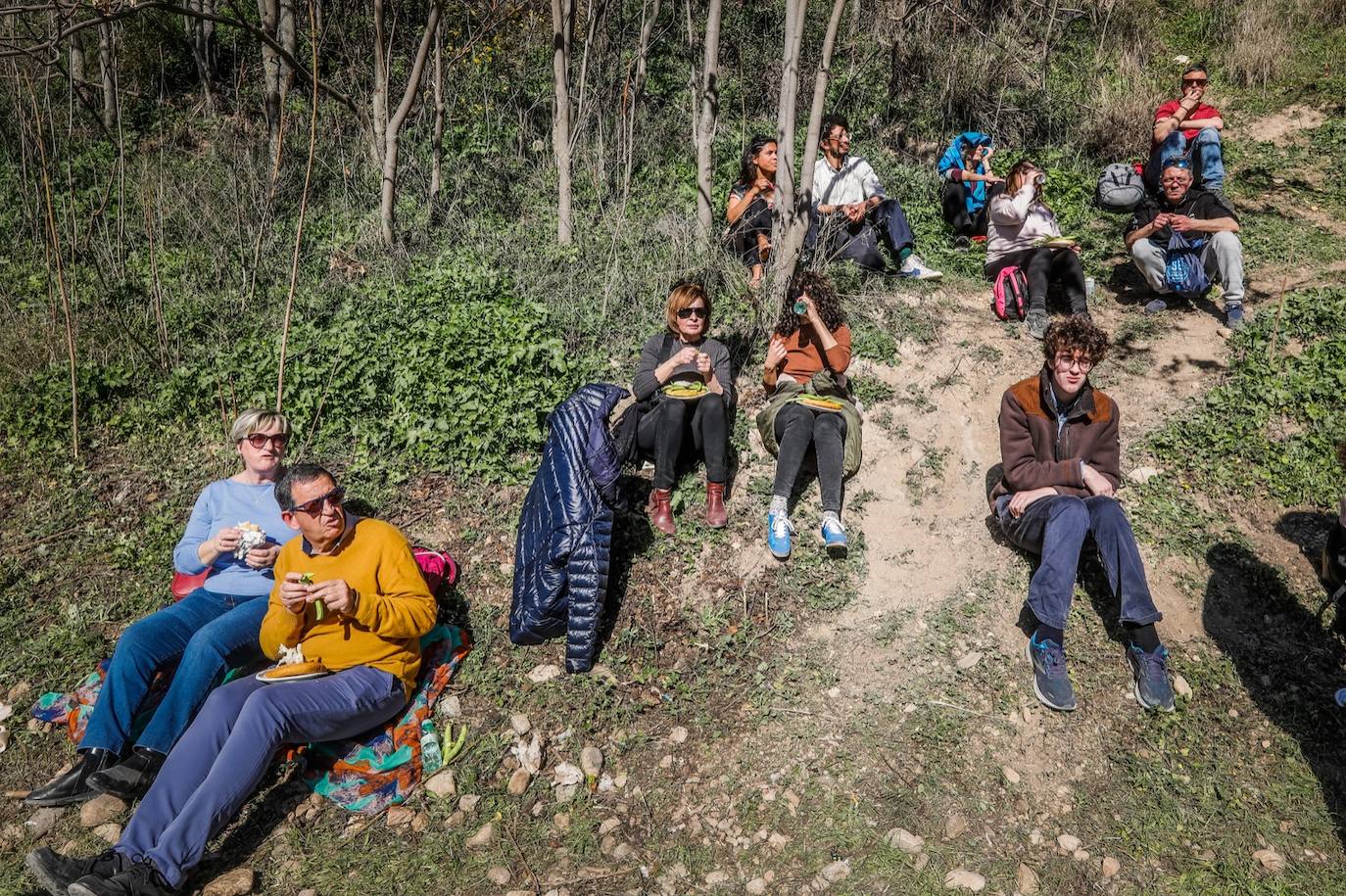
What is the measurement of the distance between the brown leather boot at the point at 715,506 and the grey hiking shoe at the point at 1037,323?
2632 millimetres

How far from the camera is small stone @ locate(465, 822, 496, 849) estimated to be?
3.34 meters

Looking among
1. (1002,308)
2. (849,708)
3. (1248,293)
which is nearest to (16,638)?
(849,708)

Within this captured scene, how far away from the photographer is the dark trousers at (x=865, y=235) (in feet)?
20.5

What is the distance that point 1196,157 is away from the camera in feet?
21.3

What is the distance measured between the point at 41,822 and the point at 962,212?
22.0 feet

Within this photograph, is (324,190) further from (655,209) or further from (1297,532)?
(1297,532)

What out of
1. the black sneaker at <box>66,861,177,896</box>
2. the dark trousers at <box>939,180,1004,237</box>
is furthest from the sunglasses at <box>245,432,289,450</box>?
the dark trousers at <box>939,180,1004,237</box>

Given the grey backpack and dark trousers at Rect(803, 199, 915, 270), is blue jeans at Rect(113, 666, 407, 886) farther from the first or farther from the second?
the grey backpack

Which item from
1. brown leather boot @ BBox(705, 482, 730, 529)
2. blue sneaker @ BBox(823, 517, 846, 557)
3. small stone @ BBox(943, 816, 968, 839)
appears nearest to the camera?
small stone @ BBox(943, 816, 968, 839)

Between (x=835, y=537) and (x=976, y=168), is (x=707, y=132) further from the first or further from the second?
(x=835, y=537)

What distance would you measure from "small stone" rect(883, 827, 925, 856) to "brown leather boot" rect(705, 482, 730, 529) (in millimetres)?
1769

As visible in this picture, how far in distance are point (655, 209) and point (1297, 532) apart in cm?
460

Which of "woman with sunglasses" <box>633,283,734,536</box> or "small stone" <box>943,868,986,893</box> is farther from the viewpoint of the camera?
"woman with sunglasses" <box>633,283,734,536</box>

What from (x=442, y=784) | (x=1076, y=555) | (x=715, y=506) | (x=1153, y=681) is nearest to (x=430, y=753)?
(x=442, y=784)
